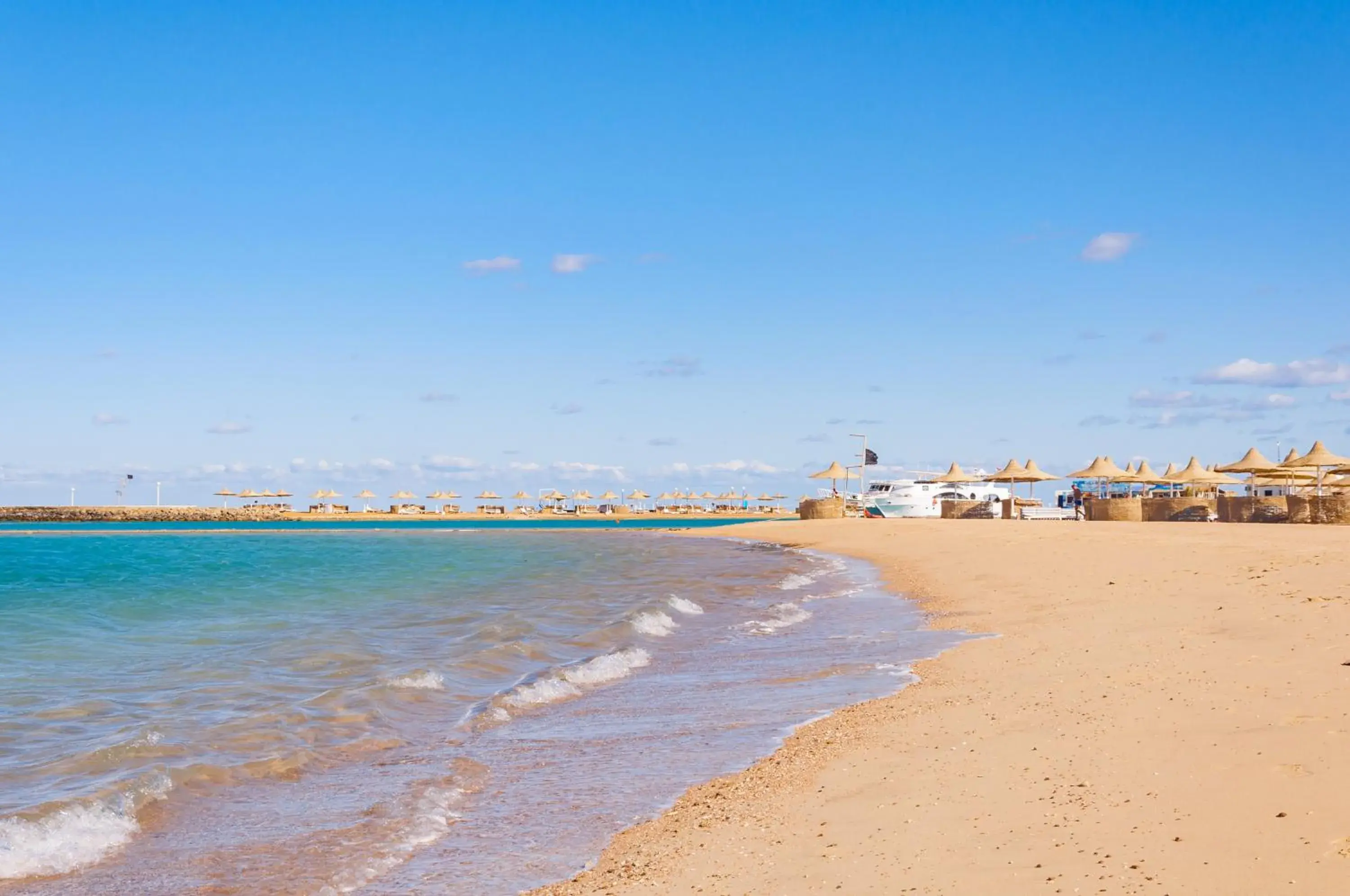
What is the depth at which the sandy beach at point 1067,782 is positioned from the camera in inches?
159

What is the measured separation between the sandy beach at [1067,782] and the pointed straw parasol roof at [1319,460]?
3057 cm

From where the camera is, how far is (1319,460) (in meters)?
37.1

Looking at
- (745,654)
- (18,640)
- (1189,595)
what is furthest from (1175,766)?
(18,640)

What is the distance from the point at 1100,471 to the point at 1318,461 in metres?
13.7

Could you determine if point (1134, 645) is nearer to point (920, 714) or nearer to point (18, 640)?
point (920, 714)

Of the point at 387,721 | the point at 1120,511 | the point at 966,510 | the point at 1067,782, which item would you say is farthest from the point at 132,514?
the point at 1067,782

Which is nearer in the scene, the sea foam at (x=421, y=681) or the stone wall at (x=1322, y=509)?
the sea foam at (x=421, y=681)

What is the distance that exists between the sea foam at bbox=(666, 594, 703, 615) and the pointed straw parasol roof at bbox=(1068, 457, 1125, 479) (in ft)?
121

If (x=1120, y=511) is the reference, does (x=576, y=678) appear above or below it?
below

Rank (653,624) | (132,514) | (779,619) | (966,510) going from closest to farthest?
(653,624) → (779,619) → (966,510) → (132,514)

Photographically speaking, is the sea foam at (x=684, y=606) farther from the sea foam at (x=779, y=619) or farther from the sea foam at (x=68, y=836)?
the sea foam at (x=68, y=836)

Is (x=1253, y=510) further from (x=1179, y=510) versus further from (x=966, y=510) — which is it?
(x=966, y=510)

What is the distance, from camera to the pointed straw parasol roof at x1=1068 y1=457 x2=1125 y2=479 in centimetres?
5016

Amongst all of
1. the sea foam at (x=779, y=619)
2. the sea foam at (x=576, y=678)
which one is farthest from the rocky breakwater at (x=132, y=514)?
the sea foam at (x=576, y=678)
